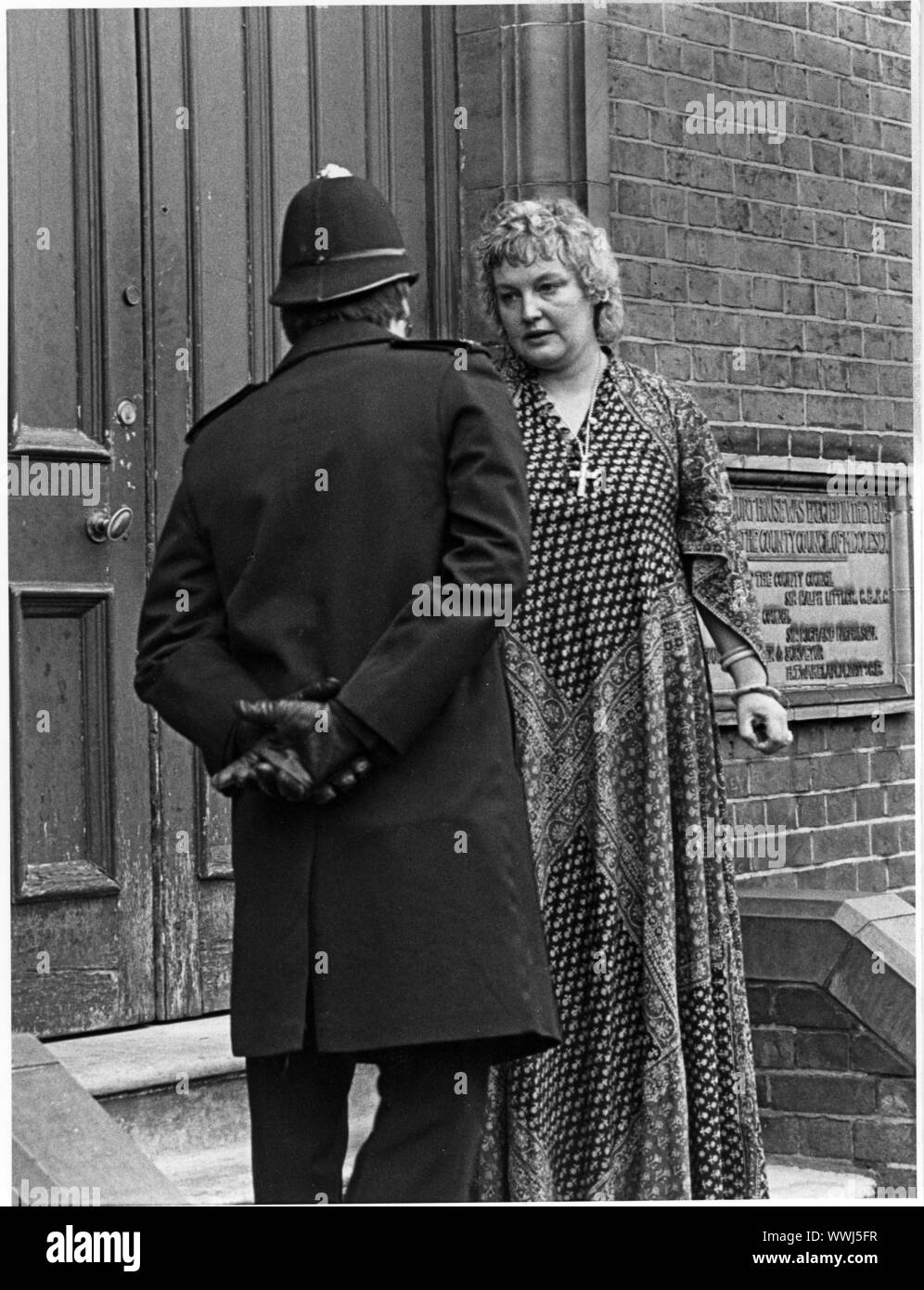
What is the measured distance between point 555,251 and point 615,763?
3.27ft

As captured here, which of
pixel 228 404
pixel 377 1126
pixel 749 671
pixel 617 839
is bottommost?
pixel 377 1126

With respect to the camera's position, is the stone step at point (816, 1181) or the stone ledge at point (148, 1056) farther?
the stone step at point (816, 1181)

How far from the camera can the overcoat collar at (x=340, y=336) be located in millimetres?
3484

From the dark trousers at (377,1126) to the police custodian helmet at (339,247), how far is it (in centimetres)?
119

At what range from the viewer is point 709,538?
14.0 feet

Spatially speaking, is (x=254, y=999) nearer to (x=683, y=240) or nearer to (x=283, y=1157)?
(x=283, y=1157)

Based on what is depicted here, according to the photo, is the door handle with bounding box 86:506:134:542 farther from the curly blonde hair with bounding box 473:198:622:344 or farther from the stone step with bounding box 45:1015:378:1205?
the stone step with bounding box 45:1015:378:1205

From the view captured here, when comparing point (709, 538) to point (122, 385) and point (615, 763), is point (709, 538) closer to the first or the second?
point (615, 763)

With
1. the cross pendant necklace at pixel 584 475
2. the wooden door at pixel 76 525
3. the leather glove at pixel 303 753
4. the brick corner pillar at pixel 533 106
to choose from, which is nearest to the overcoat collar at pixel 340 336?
the leather glove at pixel 303 753

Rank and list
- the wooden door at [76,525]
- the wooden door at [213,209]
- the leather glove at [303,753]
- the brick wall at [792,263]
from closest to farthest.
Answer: the leather glove at [303,753], the wooden door at [76,525], the wooden door at [213,209], the brick wall at [792,263]

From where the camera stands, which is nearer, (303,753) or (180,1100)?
(303,753)

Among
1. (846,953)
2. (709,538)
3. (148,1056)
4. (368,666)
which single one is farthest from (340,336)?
(846,953)

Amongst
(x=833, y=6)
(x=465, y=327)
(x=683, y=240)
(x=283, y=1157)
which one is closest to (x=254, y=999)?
(x=283, y=1157)

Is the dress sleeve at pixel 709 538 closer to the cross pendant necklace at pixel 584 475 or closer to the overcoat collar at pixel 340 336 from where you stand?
the cross pendant necklace at pixel 584 475
